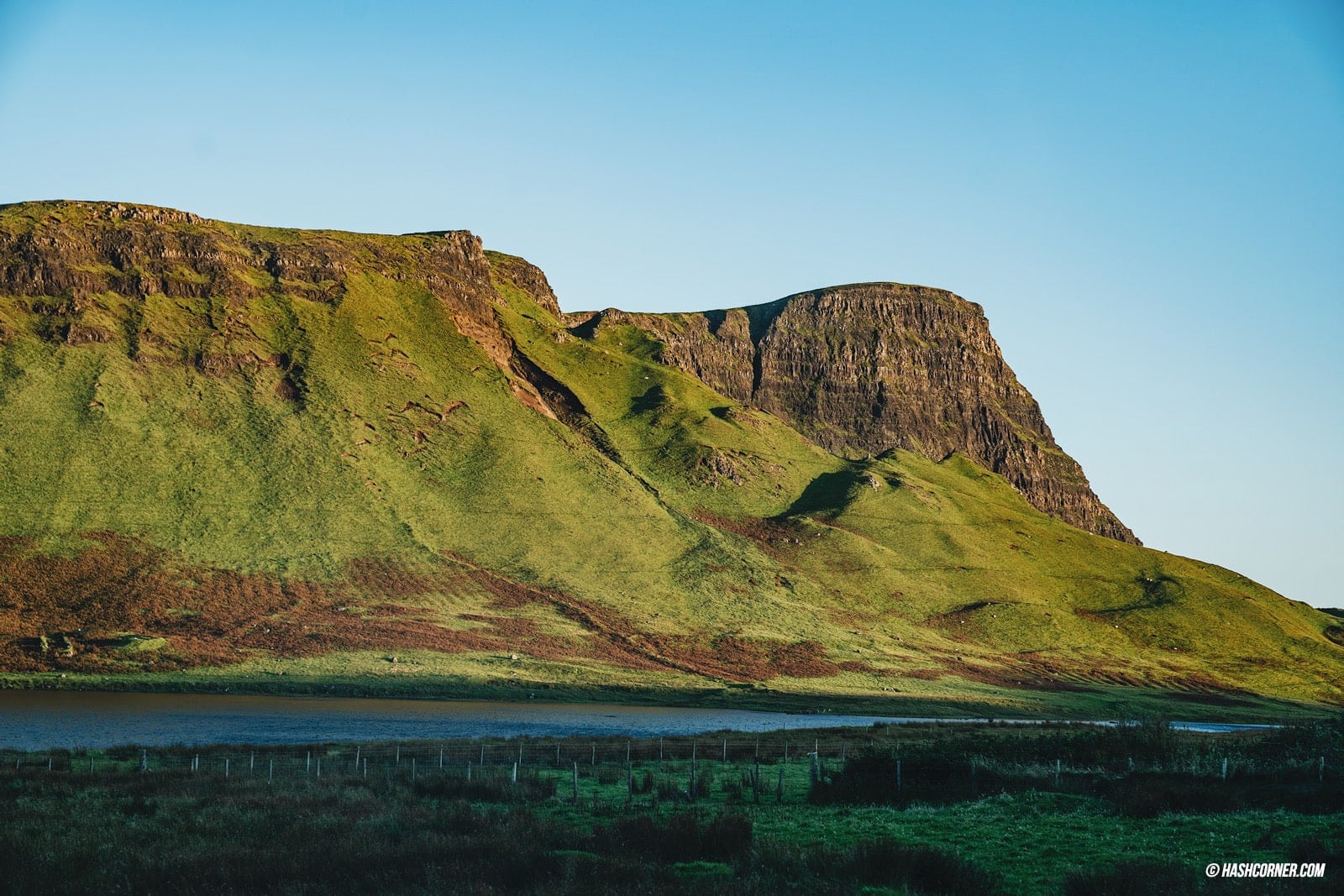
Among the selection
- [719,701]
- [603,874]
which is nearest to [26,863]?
[603,874]

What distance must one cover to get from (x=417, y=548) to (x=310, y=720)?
62731 millimetres

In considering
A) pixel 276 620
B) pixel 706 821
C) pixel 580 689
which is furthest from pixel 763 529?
pixel 706 821

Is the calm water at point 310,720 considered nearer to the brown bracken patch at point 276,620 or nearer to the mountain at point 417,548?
the mountain at point 417,548

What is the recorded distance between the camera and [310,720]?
8400 cm

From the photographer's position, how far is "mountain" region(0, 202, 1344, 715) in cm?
11881

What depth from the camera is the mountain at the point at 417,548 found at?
119 m

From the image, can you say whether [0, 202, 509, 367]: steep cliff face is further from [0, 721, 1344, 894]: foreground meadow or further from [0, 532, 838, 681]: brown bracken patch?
[0, 721, 1344, 894]: foreground meadow

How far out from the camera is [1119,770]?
1599 inches

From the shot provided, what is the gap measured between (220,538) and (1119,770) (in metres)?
119

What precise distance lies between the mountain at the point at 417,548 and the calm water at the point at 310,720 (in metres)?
7.35

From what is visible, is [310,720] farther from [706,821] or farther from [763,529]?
[763,529]

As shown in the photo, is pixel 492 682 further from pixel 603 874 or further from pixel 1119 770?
pixel 603 874

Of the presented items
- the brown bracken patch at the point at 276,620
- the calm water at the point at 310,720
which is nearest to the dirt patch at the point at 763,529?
the brown bracken patch at the point at 276,620

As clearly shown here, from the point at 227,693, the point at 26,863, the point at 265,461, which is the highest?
the point at 265,461
